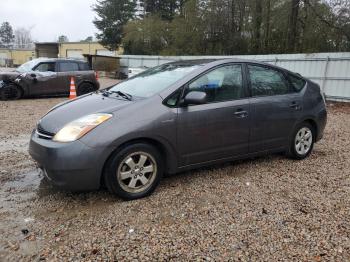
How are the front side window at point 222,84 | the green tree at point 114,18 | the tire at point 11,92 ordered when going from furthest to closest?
the green tree at point 114,18 → the tire at point 11,92 → the front side window at point 222,84

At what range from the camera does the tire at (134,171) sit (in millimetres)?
3691

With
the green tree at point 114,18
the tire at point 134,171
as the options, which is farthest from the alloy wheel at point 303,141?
the green tree at point 114,18

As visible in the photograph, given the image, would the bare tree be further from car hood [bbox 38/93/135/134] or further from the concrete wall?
car hood [bbox 38/93/135/134]

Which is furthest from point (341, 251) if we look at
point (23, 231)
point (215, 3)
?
point (215, 3)

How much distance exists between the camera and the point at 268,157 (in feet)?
18.4

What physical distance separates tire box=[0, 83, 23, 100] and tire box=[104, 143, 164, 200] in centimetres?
998

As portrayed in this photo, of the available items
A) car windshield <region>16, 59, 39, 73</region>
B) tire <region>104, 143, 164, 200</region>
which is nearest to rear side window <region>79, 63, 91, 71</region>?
car windshield <region>16, 59, 39, 73</region>

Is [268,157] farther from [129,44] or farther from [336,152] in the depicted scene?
[129,44]

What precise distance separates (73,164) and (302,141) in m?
3.63

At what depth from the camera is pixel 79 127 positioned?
12.0ft

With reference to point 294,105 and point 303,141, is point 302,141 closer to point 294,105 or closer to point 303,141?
point 303,141

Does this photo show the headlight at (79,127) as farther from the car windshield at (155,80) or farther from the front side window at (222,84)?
the front side window at (222,84)

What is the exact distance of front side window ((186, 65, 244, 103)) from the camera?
172 inches

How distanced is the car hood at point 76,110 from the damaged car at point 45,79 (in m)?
8.86
